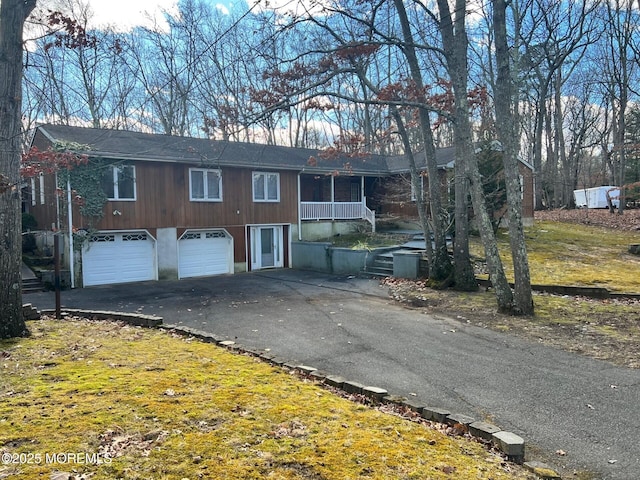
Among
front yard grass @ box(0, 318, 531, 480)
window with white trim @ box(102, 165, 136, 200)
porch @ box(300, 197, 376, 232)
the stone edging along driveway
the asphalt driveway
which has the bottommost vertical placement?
the asphalt driveway

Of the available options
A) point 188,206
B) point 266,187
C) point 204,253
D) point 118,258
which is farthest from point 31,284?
point 266,187

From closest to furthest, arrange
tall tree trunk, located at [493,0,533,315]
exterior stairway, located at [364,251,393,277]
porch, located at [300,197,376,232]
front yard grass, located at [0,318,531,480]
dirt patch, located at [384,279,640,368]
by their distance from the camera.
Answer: front yard grass, located at [0,318,531,480], dirt patch, located at [384,279,640,368], tall tree trunk, located at [493,0,533,315], exterior stairway, located at [364,251,393,277], porch, located at [300,197,376,232]

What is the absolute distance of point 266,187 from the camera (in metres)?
20.8

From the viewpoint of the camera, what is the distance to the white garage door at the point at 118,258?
654 inches

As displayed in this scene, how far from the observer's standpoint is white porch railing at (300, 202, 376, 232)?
22.2 meters

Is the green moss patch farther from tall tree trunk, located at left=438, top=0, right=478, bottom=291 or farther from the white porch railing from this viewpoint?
the white porch railing

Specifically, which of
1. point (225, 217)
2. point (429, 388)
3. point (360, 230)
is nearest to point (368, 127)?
point (360, 230)

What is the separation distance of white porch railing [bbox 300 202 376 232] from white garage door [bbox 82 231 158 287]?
7.53 m

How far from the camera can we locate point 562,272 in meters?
14.4

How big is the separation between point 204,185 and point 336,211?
7.17 m

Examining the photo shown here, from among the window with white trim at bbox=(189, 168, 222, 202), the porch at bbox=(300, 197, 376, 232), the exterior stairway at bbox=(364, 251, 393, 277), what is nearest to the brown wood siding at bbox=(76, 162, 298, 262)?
the window with white trim at bbox=(189, 168, 222, 202)

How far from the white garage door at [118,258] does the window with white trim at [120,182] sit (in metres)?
1.50

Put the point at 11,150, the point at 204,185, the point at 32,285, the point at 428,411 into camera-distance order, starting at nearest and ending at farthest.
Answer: the point at 428,411 < the point at 11,150 < the point at 32,285 < the point at 204,185

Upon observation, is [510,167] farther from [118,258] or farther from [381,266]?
[118,258]
